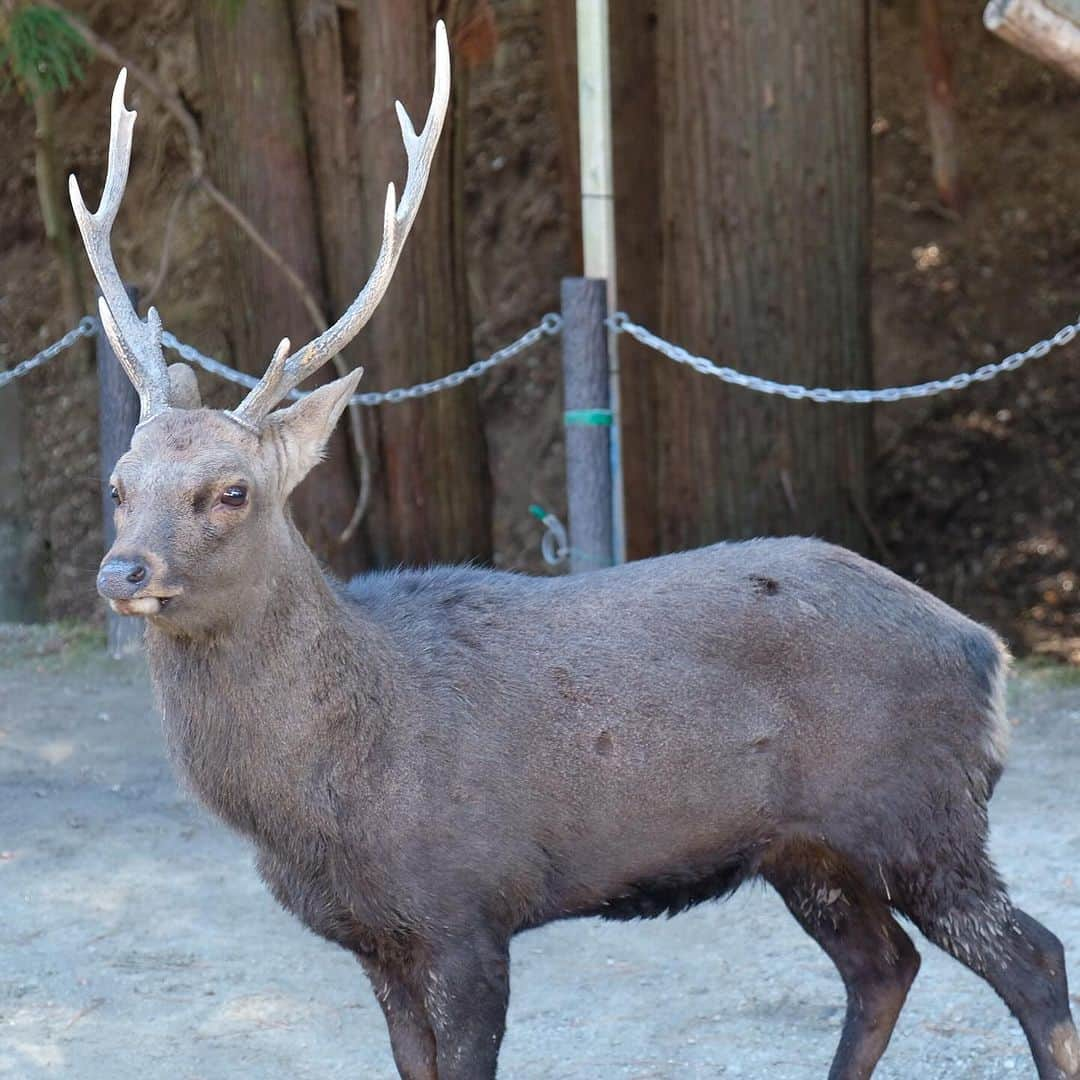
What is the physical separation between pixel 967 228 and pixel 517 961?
8640mm

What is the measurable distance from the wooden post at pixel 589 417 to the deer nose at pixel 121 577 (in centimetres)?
350

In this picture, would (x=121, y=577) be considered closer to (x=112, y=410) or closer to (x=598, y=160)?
(x=598, y=160)

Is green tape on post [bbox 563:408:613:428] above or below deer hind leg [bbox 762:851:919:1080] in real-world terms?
above

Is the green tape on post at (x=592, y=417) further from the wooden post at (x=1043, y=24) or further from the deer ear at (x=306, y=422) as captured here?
the deer ear at (x=306, y=422)

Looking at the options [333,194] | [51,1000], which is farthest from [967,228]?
[51,1000]

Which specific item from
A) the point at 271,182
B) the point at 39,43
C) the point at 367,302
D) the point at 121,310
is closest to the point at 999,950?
the point at 367,302

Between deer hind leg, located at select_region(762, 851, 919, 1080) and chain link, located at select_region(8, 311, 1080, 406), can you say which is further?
chain link, located at select_region(8, 311, 1080, 406)

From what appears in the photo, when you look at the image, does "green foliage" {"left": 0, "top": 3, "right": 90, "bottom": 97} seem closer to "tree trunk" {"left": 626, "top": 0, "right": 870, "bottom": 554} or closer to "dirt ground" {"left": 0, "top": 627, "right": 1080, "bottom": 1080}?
"tree trunk" {"left": 626, "top": 0, "right": 870, "bottom": 554}

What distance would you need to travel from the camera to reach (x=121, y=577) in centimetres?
373

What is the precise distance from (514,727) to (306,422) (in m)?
0.85

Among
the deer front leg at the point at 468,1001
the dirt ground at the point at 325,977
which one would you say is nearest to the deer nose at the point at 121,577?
the deer front leg at the point at 468,1001

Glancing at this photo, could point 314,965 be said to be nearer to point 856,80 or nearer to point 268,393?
point 268,393

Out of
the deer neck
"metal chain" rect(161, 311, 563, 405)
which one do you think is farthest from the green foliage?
the deer neck

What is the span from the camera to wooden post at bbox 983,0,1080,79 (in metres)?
5.70
